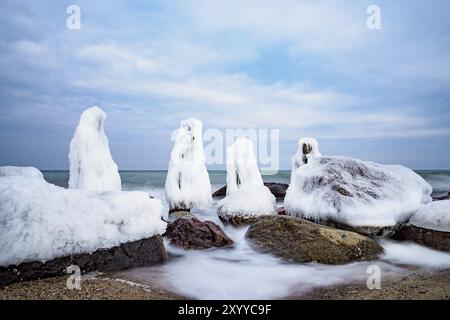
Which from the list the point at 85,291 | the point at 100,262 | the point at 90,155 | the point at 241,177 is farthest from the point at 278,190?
the point at 85,291

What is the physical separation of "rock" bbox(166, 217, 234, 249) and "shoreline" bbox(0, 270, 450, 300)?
245 cm

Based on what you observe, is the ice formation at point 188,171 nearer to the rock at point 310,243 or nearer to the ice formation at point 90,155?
the ice formation at point 90,155

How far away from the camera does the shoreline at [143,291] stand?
3.75 meters

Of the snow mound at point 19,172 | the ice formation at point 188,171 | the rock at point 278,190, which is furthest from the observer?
the rock at point 278,190

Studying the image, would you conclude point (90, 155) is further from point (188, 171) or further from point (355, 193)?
point (355, 193)

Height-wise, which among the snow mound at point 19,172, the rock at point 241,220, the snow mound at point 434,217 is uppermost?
the snow mound at point 19,172

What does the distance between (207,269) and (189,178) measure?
32.5 feet

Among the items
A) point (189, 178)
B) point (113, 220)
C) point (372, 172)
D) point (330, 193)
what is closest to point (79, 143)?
point (189, 178)

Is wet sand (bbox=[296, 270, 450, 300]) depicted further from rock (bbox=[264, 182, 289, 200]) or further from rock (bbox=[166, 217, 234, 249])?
rock (bbox=[264, 182, 289, 200])

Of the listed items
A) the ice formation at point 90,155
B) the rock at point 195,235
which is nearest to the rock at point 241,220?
the rock at point 195,235

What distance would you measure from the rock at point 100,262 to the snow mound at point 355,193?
392cm

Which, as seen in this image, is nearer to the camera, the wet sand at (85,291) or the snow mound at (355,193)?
the wet sand at (85,291)

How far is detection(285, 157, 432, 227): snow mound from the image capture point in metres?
7.46

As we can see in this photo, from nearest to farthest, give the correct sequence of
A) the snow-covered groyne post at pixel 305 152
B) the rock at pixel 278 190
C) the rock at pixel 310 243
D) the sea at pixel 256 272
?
1. the sea at pixel 256 272
2. the rock at pixel 310 243
3. the snow-covered groyne post at pixel 305 152
4. the rock at pixel 278 190
